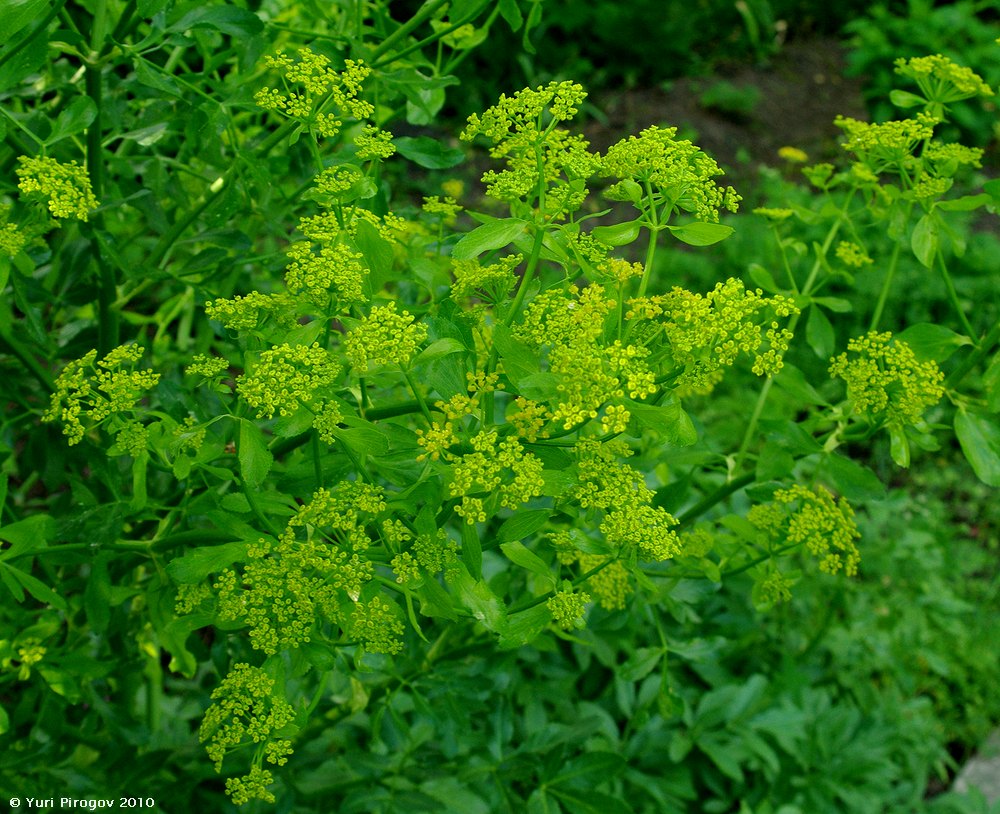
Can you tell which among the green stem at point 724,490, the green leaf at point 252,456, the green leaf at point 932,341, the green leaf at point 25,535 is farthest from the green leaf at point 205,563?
the green leaf at point 932,341

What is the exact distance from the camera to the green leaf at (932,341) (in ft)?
6.12

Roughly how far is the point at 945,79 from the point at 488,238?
3.83ft

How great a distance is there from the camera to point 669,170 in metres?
1.37

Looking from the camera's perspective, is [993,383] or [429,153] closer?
[993,383]

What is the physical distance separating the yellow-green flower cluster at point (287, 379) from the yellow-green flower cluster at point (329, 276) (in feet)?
0.25

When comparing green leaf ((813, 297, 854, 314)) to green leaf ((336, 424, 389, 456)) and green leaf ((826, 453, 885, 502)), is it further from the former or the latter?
green leaf ((336, 424, 389, 456))

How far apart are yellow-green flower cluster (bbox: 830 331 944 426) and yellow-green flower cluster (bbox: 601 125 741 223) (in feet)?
1.33

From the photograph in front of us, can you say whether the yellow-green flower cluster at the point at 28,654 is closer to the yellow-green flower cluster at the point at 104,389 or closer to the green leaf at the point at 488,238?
the yellow-green flower cluster at the point at 104,389

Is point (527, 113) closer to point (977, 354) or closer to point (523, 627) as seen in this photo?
point (523, 627)

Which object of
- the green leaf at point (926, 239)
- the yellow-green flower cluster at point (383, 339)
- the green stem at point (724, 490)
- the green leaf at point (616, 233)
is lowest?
the green stem at point (724, 490)

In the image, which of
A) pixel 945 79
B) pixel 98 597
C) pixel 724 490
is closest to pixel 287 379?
pixel 98 597

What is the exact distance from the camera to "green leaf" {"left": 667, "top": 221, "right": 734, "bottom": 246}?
1388mm

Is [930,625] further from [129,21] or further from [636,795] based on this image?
[129,21]

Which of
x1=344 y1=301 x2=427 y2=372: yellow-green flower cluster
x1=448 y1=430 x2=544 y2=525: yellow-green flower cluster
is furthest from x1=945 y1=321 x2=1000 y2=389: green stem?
x1=344 y1=301 x2=427 y2=372: yellow-green flower cluster
